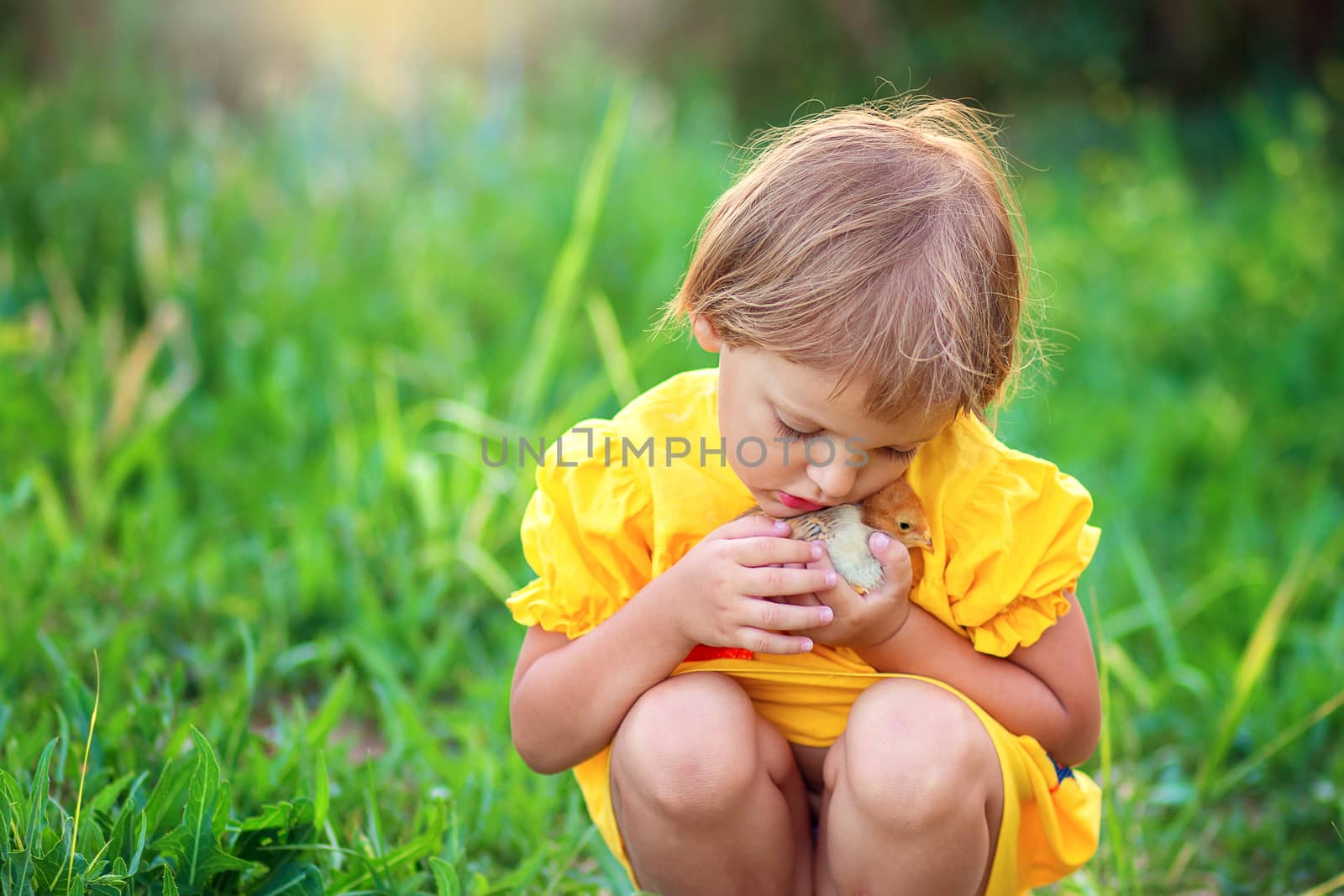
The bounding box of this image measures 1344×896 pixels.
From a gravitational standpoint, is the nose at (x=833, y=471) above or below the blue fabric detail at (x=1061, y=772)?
above

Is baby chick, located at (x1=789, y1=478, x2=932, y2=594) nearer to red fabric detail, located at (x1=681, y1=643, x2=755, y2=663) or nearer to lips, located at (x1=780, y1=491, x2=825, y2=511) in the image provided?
lips, located at (x1=780, y1=491, x2=825, y2=511)

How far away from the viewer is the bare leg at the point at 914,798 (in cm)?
120

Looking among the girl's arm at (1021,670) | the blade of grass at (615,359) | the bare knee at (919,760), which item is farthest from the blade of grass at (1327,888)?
the blade of grass at (615,359)

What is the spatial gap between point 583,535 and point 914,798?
448 mm

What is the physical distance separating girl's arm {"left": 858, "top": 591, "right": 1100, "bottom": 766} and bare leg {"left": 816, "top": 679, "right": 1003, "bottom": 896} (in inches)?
1.6

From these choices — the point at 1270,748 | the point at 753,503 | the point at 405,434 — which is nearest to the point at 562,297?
the point at 405,434

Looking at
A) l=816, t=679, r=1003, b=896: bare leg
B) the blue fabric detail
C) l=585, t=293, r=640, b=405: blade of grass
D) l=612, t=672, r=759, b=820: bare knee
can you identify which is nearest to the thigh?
l=612, t=672, r=759, b=820: bare knee

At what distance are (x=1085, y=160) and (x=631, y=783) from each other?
6190 mm

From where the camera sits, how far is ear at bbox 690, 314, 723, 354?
1.27 m

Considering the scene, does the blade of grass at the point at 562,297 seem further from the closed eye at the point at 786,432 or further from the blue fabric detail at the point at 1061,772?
the blue fabric detail at the point at 1061,772

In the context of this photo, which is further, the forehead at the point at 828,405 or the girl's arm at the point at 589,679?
the girl's arm at the point at 589,679

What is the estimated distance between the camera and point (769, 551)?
1.19 meters

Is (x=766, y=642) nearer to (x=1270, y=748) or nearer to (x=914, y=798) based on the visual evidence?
(x=914, y=798)

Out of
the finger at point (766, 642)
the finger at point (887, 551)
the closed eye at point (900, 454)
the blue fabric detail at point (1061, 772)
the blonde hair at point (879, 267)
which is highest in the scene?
the blonde hair at point (879, 267)
